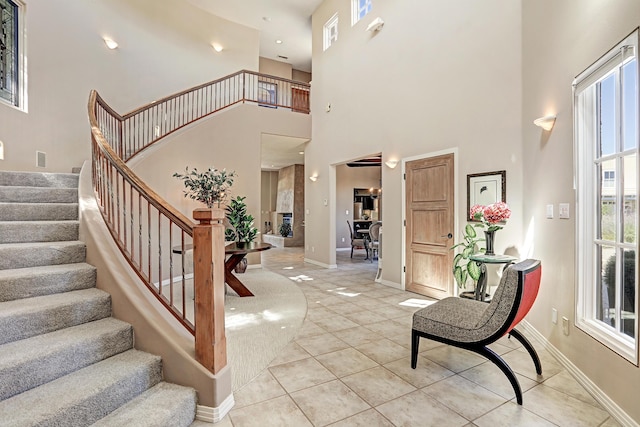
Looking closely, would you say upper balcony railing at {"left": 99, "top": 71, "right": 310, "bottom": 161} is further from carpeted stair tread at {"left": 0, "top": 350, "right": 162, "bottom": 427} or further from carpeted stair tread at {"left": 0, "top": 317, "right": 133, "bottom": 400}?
carpeted stair tread at {"left": 0, "top": 350, "right": 162, "bottom": 427}

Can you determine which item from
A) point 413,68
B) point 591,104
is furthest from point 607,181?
point 413,68

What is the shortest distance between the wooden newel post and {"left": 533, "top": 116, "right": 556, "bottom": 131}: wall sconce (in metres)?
2.97

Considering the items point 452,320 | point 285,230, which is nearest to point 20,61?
point 452,320

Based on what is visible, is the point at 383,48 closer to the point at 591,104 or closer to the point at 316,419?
the point at 591,104

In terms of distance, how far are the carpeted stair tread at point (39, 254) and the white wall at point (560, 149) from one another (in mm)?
3843

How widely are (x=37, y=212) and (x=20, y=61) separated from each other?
3000 millimetres

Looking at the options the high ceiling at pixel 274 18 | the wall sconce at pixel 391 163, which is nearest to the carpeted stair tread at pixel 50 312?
the wall sconce at pixel 391 163

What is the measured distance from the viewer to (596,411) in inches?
76.8

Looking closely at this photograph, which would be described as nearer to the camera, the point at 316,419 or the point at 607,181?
the point at 316,419

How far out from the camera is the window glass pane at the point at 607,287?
6.99 ft

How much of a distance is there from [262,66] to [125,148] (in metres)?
6.51

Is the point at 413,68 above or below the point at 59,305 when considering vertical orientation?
above

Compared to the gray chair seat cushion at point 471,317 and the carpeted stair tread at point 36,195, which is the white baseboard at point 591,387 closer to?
the gray chair seat cushion at point 471,317

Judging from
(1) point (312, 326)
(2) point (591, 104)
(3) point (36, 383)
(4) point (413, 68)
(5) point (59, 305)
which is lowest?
(1) point (312, 326)
